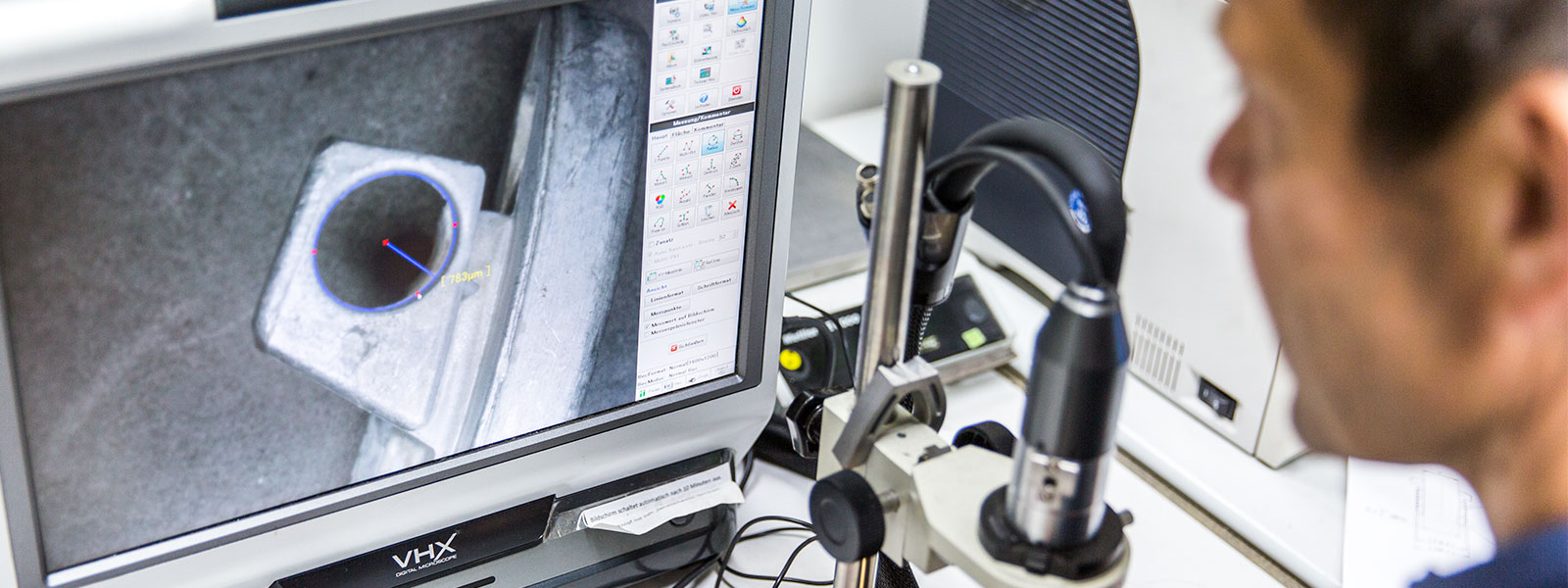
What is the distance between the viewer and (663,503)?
836 mm

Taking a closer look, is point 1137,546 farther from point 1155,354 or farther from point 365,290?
point 365,290

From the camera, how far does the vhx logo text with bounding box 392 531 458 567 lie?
2.50 feet

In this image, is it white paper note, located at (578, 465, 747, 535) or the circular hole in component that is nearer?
the circular hole in component

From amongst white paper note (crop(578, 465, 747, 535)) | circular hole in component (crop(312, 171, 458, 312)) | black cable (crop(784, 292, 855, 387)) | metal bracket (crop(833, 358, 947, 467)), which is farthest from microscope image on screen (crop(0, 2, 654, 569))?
black cable (crop(784, 292, 855, 387))

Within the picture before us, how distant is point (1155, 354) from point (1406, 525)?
242mm

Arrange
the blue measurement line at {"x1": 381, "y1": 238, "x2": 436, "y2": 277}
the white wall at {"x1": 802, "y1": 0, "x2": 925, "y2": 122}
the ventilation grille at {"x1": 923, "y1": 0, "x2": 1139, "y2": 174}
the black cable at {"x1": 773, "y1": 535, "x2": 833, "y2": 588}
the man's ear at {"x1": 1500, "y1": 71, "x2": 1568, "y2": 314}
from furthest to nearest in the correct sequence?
1. the white wall at {"x1": 802, "y1": 0, "x2": 925, "y2": 122}
2. the ventilation grille at {"x1": 923, "y1": 0, "x2": 1139, "y2": 174}
3. the black cable at {"x1": 773, "y1": 535, "x2": 833, "y2": 588}
4. the blue measurement line at {"x1": 381, "y1": 238, "x2": 436, "y2": 277}
5. the man's ear at {"x1": 1500, "y1": 71, "x2": 1568, "y2": 314}

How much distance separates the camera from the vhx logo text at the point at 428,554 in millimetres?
762

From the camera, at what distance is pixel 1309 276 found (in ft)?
1.88

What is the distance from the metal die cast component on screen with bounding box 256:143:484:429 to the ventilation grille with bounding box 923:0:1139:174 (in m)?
0.57

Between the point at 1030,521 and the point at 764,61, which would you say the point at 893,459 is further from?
the point at 764,61

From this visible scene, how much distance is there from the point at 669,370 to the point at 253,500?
0.26m

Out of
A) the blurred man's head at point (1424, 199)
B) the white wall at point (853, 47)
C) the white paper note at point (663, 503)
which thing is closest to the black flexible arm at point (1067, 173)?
the blurred man's head at point (1424, 199)

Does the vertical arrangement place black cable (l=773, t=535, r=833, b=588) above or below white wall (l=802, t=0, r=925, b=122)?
below

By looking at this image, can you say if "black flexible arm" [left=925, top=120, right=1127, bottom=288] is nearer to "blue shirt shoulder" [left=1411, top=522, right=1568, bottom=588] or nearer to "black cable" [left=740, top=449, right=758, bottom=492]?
"blue shirt shoulder" [left=1411, top=522, right=1568, bottom=588]
